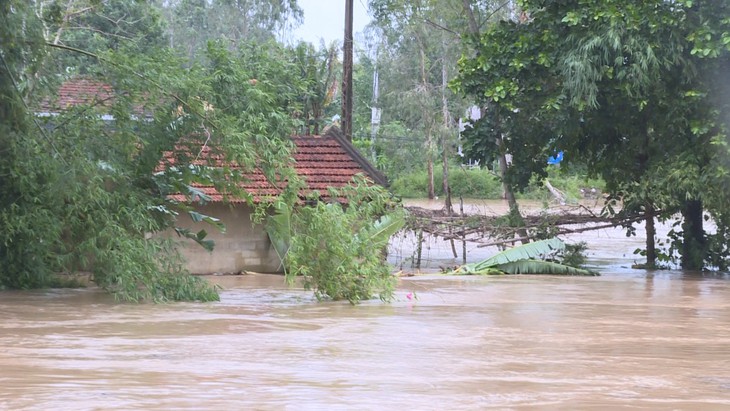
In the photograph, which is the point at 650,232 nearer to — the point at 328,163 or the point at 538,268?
the point at 538,268

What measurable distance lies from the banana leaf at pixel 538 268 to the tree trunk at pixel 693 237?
250 centimetres

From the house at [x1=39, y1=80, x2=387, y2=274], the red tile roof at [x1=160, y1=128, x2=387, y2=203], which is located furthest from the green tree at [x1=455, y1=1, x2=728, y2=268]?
the house at [x1=39, y1=80, x2=387, y2=274]

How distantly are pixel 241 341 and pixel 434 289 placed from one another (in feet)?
24.1

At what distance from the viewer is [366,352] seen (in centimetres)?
1035

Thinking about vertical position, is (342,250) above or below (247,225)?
below

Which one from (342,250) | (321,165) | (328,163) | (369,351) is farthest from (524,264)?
(369,351)

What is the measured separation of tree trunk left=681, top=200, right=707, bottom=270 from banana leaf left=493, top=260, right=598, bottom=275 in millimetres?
2498

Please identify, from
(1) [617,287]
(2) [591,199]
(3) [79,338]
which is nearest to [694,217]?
(1) [617,287]

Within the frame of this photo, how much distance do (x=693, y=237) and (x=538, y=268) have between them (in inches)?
151

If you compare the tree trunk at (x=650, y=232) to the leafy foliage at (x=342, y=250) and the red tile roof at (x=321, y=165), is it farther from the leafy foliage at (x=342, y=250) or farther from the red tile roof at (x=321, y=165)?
the leafy foliage at (x=342, y=250)

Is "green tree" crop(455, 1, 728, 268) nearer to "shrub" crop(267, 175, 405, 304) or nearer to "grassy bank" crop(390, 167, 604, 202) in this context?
"shrub" crop(267, 175, 405, 304)

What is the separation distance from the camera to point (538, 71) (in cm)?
2112

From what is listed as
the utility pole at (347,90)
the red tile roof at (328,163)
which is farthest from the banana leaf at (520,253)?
the utility pole at (347,90)

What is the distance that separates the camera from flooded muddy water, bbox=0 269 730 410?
7848 mm
